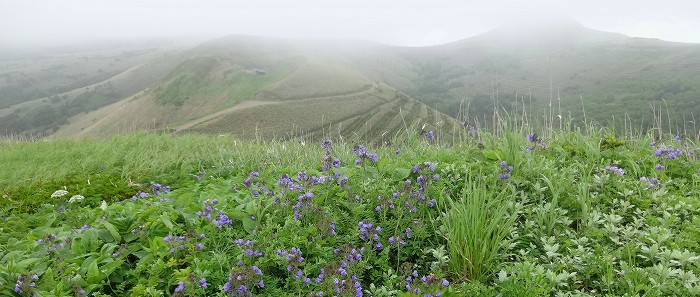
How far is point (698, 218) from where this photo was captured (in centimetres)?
336

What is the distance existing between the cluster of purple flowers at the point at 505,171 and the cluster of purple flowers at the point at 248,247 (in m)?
2.27

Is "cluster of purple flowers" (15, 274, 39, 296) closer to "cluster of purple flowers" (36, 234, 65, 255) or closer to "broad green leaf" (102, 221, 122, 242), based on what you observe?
"cluster of purple flowers" (36, 234, 65, 255)

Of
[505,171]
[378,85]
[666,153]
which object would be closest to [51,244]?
[505,171]

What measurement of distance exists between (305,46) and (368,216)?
6946 inches

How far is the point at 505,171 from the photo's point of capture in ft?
13.5

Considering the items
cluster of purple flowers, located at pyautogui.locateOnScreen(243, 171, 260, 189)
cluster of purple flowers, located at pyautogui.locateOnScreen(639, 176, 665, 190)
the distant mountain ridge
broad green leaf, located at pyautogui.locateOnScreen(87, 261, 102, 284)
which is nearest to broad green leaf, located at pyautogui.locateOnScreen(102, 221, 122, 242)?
broad green leaf, located at pyautogui.locateOnScreen(87, 261, 102, 284)

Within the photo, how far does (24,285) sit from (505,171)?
373cm

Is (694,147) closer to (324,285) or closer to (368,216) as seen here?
(368,216)

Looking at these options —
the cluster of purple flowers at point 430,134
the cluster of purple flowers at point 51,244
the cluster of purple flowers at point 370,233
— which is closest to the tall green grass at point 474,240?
the cluster of purple flowers at point 370,233

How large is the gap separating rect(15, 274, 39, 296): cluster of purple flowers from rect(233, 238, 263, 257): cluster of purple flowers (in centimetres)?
119

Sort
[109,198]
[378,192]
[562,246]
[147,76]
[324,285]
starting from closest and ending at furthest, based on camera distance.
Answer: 1. [324,285]
2. [562,246]
3. [378,192]
4. [109,198]
5. [147,76]

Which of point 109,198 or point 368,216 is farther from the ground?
point 368,216

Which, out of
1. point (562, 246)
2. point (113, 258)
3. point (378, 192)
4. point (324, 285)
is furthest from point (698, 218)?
point (113, 258)

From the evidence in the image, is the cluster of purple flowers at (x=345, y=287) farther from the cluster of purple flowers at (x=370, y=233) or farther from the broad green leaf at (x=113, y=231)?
the broad green leaf at (x=113, y=231)
